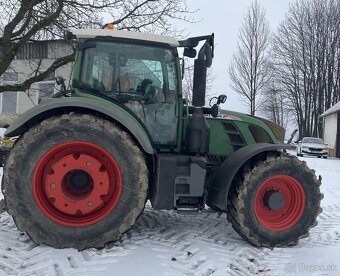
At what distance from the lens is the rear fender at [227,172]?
15.0ft

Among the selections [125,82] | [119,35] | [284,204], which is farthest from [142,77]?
[284,204]

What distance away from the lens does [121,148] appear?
165 inches

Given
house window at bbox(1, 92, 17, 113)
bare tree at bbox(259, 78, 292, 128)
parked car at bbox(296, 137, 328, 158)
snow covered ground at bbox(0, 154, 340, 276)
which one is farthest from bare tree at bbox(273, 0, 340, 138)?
snow covered ground at bbox(0, 154, 340, 276)

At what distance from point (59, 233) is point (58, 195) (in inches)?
15.0

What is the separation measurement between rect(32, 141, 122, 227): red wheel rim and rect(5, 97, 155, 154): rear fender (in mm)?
357

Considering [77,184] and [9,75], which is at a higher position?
[9,75]

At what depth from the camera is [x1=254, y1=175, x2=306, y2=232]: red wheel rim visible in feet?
15.6

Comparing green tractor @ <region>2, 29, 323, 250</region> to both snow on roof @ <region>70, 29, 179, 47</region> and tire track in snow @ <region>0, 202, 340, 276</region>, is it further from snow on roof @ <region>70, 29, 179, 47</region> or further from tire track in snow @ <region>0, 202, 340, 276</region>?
tire track in snow @ <region>0, 202, 340, 276</region>

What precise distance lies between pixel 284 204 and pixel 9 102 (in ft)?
65.6

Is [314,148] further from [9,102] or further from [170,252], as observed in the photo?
[170,252]

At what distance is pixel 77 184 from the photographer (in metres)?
4.30

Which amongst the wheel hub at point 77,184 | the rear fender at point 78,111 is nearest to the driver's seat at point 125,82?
the rear fender at point 78,111

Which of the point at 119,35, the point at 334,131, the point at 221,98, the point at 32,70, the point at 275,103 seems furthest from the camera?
the point at 275,103

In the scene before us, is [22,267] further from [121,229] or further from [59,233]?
[121,229]
